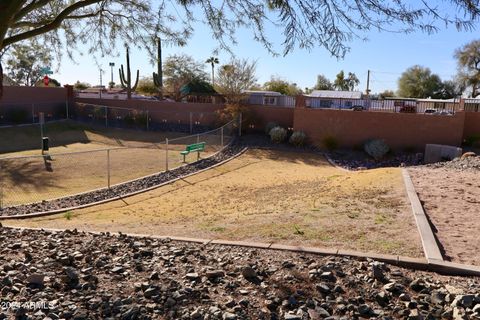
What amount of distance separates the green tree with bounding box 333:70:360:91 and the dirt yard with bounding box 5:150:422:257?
73.6 meters

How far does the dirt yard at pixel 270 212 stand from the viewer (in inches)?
264

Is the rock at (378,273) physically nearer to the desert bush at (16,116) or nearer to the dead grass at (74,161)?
the dead grass at (74,161)

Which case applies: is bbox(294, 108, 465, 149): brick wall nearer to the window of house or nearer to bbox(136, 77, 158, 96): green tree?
the window of house

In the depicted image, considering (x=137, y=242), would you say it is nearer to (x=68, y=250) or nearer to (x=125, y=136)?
(x=68, y=250)

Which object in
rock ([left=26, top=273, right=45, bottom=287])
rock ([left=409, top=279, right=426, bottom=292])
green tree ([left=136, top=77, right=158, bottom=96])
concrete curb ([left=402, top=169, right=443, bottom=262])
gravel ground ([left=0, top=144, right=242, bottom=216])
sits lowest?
gravel ground ([left=0, top=144, right=242, bottom=216])

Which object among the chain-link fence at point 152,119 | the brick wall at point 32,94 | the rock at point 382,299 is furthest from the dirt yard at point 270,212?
the brick wall at point 32,94

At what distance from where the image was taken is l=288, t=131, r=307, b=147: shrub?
26125 millimetres

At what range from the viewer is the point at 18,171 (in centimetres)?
1775

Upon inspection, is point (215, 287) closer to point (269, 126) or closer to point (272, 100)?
point (269, 126)

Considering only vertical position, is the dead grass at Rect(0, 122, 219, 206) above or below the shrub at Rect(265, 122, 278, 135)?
below

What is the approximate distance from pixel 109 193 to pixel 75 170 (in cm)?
433

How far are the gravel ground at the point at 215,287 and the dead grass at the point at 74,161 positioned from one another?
9774mm

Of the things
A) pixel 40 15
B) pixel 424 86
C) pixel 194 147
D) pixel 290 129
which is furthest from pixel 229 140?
pixel 424 86

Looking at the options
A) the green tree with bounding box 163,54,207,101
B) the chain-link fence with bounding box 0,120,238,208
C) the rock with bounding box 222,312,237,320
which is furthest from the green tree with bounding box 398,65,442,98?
the rock with bounding box 222,312,237,320
